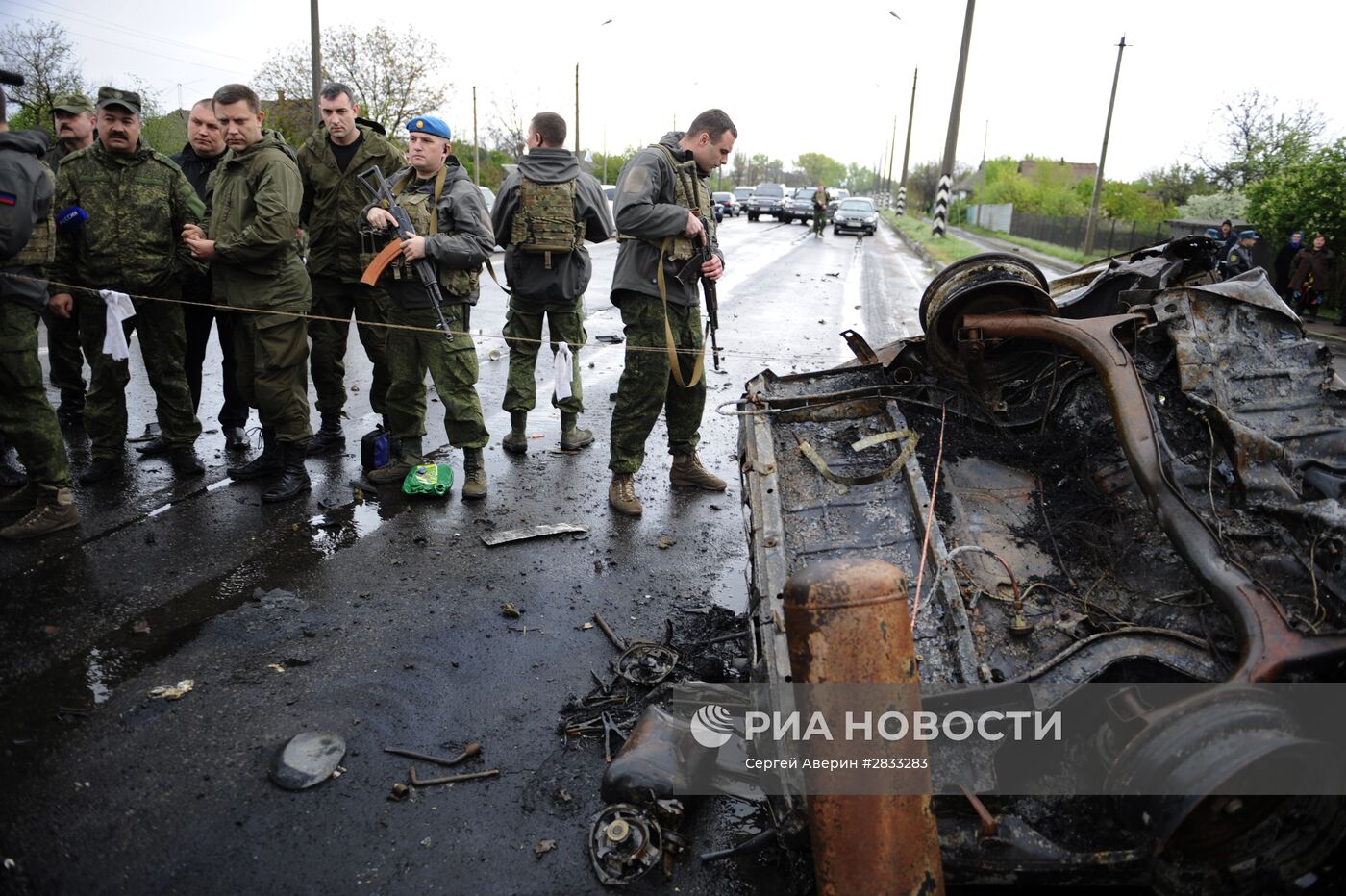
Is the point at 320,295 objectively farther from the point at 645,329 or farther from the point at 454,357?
the point at 645,329

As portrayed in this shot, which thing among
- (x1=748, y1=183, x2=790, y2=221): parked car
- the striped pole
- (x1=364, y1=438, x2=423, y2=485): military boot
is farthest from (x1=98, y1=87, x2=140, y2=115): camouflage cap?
(x1=748, y1=183, x2=790, y2=221): parked car

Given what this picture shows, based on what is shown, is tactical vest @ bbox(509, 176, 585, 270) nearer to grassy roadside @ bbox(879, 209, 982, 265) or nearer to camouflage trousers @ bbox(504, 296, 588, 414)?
camouflage trousers @ bbox(504, 296, 588, 414)

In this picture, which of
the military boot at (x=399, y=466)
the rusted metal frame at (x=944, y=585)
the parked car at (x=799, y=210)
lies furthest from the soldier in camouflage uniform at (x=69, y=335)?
the parked car at (x=799, y=210)

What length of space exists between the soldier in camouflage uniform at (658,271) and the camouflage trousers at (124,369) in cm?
278

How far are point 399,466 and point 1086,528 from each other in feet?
13.0

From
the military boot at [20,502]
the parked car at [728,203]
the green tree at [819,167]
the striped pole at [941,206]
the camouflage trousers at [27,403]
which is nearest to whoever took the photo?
the camouflage trousers at [27,403]

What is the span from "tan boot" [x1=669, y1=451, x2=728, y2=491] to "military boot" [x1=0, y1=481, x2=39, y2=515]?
3598 millimetres

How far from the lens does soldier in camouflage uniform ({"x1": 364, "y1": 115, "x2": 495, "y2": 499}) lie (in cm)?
506

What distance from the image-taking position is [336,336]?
5.94m

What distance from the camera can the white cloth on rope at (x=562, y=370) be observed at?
588 cm

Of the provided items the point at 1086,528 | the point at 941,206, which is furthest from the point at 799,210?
the point at 1086,528

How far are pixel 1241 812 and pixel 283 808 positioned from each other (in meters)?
2.62

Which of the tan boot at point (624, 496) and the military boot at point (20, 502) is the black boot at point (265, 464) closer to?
the military boot at point (20, 502)

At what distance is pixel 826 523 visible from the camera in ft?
11.3
